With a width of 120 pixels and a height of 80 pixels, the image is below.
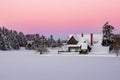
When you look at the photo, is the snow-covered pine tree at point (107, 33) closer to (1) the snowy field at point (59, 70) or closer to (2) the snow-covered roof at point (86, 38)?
(2) the snow-covered roof at point (86, 38)

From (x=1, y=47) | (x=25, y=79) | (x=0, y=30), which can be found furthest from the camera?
(x=0, y=30)

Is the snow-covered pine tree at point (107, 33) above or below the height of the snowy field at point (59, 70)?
above

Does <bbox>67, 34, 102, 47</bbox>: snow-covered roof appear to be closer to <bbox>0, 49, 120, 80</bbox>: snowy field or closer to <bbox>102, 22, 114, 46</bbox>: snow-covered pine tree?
<bbox>102, 22, 114, 46</bbox>: snow-covered pine tree

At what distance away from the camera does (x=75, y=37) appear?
177ft

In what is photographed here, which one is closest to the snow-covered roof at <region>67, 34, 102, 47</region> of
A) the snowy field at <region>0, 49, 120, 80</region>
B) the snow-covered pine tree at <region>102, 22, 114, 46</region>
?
the snow-covered pine tree at <region>102, 22, 114, 46</region>

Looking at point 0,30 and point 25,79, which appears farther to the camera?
point 0,30

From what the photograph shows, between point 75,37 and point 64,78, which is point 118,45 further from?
point 64,78

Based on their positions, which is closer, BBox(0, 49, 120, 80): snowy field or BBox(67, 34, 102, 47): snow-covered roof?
BBox(0, 49, 120, 80): snowy field

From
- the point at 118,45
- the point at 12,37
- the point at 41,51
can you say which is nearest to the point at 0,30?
the point at 12,37

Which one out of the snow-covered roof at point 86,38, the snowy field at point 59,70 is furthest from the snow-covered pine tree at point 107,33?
the snowy field at point 59,70

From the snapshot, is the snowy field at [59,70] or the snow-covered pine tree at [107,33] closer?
the snowy field at [59,70]

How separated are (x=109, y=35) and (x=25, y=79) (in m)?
40.2

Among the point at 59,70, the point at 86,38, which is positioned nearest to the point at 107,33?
the point at 86,38

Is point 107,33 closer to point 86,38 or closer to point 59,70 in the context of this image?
point 86,38
